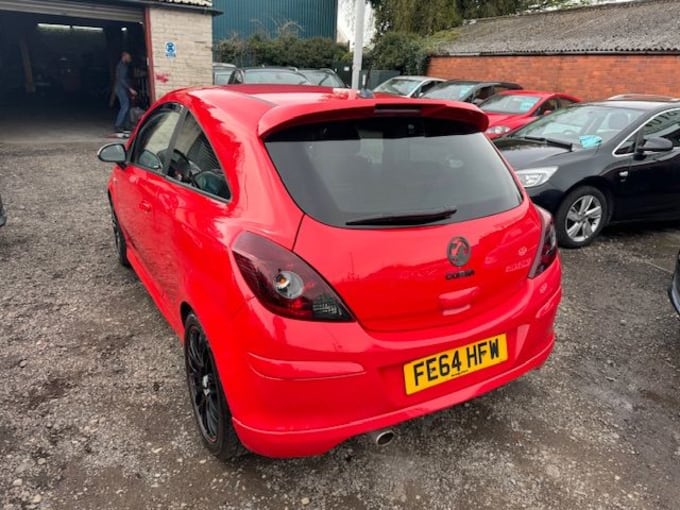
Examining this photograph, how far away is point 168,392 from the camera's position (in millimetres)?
2838

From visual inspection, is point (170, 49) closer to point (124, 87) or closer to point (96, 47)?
point (124, 87)

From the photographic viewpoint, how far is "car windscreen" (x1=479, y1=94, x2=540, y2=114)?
10281 mm

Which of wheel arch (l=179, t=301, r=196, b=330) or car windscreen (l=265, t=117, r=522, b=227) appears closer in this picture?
car windscreen (l=265, t=117, r=522, b=227)

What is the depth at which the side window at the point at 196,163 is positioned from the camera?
7.44 ft

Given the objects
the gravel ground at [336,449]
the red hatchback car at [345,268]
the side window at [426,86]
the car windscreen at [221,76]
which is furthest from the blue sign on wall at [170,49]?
the red hatchback car at [345,268]

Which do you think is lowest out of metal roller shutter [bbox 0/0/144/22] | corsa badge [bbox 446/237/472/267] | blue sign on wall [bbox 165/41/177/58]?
corsa badge [bbox 446/237/472/267]

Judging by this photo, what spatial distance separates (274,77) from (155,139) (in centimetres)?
998

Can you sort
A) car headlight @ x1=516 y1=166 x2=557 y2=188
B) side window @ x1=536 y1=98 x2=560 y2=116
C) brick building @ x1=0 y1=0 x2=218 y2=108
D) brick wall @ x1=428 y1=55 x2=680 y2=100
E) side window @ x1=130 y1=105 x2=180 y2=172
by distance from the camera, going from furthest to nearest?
brick wall @ x1=428 y1=55 x2=680 y2=100 < brick building @ x1=0 y1=0 x2=218 y2=108 < side window @ x1=536 y1=98 x2=560 y2=116 < car headlight @ x1=516 y1=166 x2=557 y2=188 < side window @ x1=130 y1=105 x2=180 y2=172

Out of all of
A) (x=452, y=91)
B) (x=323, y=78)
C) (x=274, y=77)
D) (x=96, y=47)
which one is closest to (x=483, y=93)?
(x=452, y=91)

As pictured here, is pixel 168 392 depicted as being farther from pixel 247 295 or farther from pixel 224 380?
pixel 247 295

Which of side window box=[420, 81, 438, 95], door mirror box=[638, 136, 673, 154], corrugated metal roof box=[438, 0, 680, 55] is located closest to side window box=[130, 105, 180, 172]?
door mirror box=[638, 136, 673, 154]

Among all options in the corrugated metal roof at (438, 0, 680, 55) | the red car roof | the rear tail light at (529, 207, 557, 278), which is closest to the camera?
the red car roof

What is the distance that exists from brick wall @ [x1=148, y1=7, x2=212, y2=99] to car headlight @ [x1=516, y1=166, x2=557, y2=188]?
9.06m

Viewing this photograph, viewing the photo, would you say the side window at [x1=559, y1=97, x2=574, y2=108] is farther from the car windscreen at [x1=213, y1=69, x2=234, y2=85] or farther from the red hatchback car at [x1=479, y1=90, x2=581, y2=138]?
the car windscreen at [x1=213, y1=69, x2=234, y2=85]
